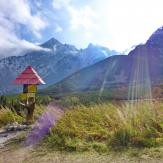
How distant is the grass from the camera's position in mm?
8326

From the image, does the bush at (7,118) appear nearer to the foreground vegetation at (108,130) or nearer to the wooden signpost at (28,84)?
the wooden signpost at (28,84)

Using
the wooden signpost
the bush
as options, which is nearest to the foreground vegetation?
the wooden signpost

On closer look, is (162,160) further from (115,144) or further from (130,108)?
(130,108)

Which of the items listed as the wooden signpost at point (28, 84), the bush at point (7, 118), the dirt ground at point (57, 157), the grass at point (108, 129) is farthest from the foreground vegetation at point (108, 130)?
the bush at point (7, 118)

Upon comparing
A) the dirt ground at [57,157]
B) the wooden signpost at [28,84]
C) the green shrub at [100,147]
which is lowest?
the dirt ground at [57,157]

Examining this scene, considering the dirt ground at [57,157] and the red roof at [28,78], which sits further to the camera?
the red roof at [28,78]

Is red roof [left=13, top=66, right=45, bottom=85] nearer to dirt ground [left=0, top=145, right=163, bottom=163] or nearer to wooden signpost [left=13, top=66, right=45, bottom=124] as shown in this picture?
wooden signpost [left=13, top=66, right=45, bottom=124]

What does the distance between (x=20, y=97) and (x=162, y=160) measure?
27.0ft

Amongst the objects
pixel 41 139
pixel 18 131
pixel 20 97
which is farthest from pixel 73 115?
pixel 20 97

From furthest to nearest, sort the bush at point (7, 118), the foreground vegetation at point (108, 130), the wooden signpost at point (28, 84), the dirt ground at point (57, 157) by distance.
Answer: the bush at point (7, 118), the wooden signpost at point (28, 84), the foreground vegetation at point (108, 130), the dirt ground at point (57, 157)

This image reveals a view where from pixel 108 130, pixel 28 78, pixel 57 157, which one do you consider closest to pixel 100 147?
pixel 57 157

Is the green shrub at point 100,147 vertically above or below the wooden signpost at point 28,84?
below

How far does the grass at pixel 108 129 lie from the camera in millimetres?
8326

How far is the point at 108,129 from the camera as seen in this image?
947 cm
